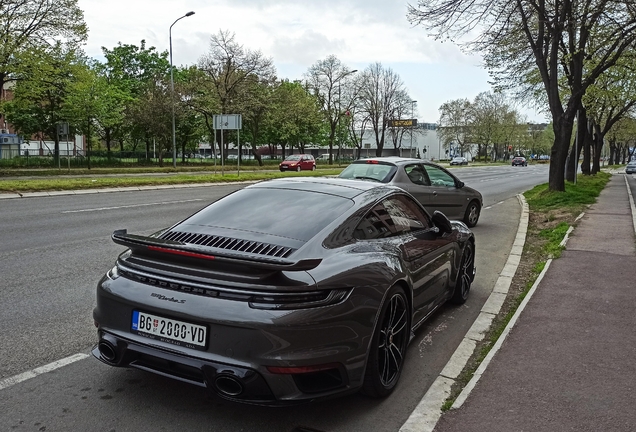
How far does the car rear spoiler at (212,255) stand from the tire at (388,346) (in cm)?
70

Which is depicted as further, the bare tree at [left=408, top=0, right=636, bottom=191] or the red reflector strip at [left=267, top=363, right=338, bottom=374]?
the bare tree at [left=408, top=0, right=636, bottom=191]

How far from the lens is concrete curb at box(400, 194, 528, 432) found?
334cm

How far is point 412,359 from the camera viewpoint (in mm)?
4469

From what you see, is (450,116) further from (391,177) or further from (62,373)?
(62,373)

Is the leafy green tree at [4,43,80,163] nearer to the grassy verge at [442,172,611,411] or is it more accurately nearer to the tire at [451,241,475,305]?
the grassy verge at [442,172,611,411]

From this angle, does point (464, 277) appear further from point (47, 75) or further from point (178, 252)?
point (47, 75)

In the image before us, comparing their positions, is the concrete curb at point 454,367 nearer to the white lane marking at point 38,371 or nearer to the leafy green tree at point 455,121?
the white lane marking at point 38,371

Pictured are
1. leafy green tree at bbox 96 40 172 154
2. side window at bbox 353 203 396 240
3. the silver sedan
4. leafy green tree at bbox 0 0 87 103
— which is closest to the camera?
side window at bbox 353 203 396 240

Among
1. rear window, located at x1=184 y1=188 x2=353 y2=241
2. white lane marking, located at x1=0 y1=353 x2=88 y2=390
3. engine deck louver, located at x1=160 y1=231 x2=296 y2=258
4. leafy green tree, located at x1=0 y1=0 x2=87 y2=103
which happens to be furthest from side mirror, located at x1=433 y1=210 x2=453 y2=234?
leafy green tree, located at x1=0 y1=0 x2=87 y2=103

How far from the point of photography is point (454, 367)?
424 cm

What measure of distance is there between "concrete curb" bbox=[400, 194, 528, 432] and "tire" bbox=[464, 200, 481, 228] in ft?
15.9

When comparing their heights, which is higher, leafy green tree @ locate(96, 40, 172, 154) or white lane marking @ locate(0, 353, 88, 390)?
leafy green tree @ locate(96, 40, 172, 154)

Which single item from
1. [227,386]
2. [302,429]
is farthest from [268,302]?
[302,429]

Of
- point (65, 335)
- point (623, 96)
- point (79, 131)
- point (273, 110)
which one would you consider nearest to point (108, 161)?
point (79, 131)
